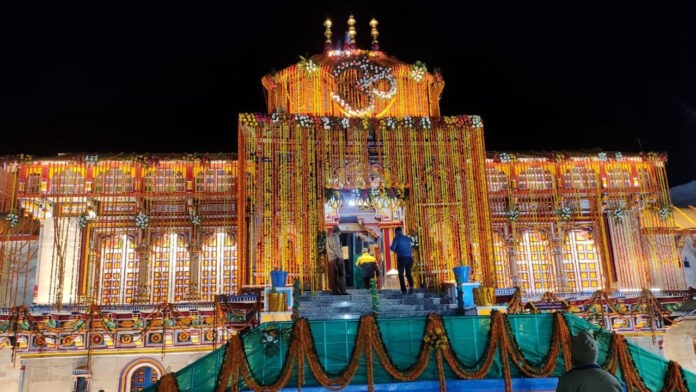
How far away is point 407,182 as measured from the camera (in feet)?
62.0

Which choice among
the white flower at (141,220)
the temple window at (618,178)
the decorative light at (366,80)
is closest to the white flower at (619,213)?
the temple window at (618,178)

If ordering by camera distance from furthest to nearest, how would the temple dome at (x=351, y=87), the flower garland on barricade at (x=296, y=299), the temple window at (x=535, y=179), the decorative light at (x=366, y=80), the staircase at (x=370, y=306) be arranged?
1. the temple window at (x=535, y=179)
2. the decorative light at (x=366, y=80)
3. the temple dome at (x=351, y=87)
4. the staircase at (x=370, y=306)
5. the flower garland on barricade at (x=296, y=299)

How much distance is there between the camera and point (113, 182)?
2008 centimetres

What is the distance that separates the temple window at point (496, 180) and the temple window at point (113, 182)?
12.1 m

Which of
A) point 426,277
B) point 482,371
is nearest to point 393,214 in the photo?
point 426,277

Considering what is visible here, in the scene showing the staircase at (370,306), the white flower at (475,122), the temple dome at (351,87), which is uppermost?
the temple dome at (351,87)

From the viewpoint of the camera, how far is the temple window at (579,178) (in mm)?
21344

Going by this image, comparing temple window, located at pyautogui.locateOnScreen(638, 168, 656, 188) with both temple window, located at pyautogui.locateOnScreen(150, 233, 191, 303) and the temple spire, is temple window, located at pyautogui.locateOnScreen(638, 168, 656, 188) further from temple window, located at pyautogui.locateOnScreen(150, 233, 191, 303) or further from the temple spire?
temple window, located at pyautogui.locateOnScreen(150, 233, 191, 303)

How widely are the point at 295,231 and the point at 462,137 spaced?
609 centimetres

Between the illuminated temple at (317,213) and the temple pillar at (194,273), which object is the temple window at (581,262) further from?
the temple pillar at (194,273)

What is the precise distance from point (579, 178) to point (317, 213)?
9.65 metres

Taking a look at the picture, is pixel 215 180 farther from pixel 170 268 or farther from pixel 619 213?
pixel 619 213

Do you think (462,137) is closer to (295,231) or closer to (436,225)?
(436,225)

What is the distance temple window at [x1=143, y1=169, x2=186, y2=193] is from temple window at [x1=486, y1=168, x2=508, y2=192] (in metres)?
10.4
